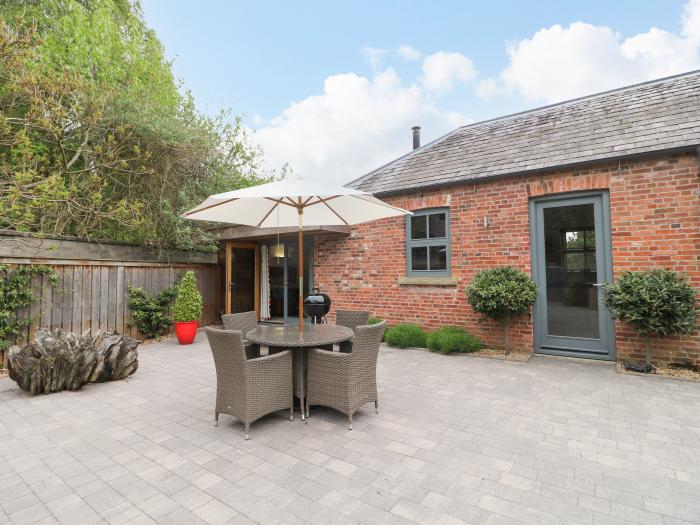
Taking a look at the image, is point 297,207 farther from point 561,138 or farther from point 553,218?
point 561,138

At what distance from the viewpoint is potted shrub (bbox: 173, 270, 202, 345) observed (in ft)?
23.3

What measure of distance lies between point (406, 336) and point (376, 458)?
159 inches

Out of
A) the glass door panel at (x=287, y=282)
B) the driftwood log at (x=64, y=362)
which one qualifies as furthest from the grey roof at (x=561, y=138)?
the driftwood log at (x=64, y=362)

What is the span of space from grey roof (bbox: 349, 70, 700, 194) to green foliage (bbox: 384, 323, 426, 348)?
2783 mm

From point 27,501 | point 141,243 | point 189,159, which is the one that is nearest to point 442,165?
point 189,159

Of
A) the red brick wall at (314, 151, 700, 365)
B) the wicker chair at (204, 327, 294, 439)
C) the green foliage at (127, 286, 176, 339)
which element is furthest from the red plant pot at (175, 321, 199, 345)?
the wicker chair at (204, 327, 294, 439)

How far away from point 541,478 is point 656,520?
1.93 feet

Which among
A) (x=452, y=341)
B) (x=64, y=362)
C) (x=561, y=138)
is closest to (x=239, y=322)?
(x=64, y=362)

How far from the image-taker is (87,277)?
6480mm

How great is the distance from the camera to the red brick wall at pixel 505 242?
487 cm

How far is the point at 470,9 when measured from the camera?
8.25 m

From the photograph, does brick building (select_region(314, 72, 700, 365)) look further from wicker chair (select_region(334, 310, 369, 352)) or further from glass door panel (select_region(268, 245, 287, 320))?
wicker chair (select_region(334, 310, 369, 352))

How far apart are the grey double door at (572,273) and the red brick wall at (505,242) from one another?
0.16 meters

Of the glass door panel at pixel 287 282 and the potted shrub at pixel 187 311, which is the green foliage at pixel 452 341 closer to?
the glass door panel at pixel 287 282
